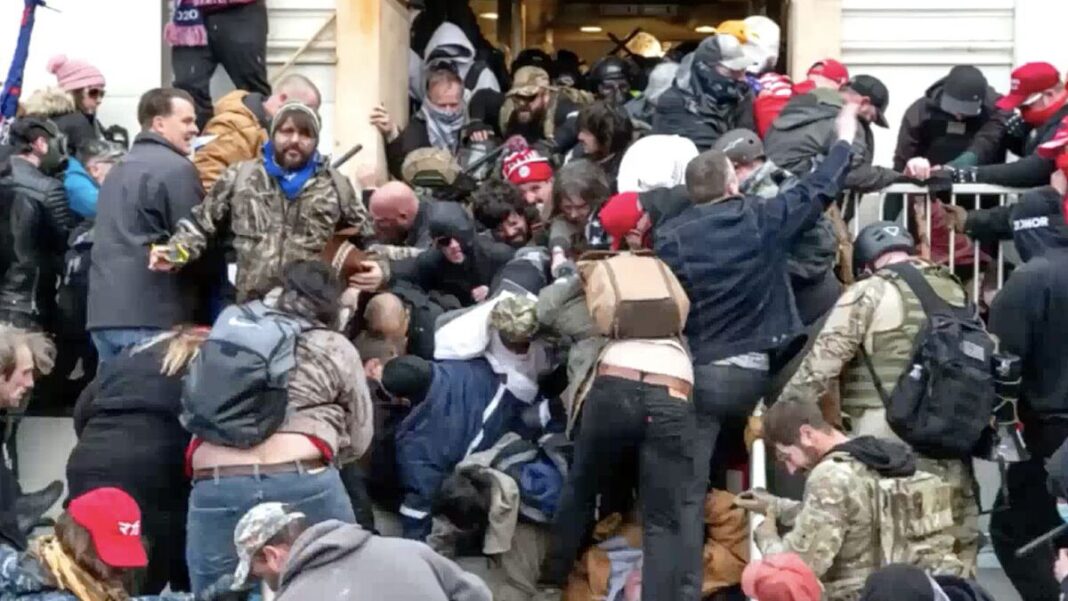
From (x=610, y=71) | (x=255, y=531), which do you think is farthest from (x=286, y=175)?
(x=610, y=71)

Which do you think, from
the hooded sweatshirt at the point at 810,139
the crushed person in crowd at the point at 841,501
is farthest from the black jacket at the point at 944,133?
the crushed person in crowd at the point at 841,501

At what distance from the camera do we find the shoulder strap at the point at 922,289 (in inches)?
387

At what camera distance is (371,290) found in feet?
34.5

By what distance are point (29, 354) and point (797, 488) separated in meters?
3.46

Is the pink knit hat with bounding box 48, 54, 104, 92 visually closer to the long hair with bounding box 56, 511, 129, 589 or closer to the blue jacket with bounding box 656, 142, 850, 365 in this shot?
the blue jacket with bounding box 656, 142, 850, 365

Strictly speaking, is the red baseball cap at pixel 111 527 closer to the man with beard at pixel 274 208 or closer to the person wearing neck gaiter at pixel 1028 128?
the man with beard at pixel 274 208

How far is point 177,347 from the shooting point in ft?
30.8

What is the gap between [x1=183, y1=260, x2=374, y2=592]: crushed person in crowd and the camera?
29.0 feet

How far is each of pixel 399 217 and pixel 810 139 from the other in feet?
6.70

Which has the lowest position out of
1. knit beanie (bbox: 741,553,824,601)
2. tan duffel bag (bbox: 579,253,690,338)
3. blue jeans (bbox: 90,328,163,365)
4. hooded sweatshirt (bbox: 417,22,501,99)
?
knit beanie (bbox: 741,553,824,601)

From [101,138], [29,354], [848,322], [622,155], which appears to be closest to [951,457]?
[848,322]

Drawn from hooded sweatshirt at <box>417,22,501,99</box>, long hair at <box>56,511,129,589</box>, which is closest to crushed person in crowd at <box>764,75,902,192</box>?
hooded sweatshirt at <box>417,22,501,99</box>

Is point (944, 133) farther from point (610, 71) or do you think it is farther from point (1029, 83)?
point (610, 71)

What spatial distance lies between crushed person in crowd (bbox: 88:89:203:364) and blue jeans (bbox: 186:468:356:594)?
1.62 m
